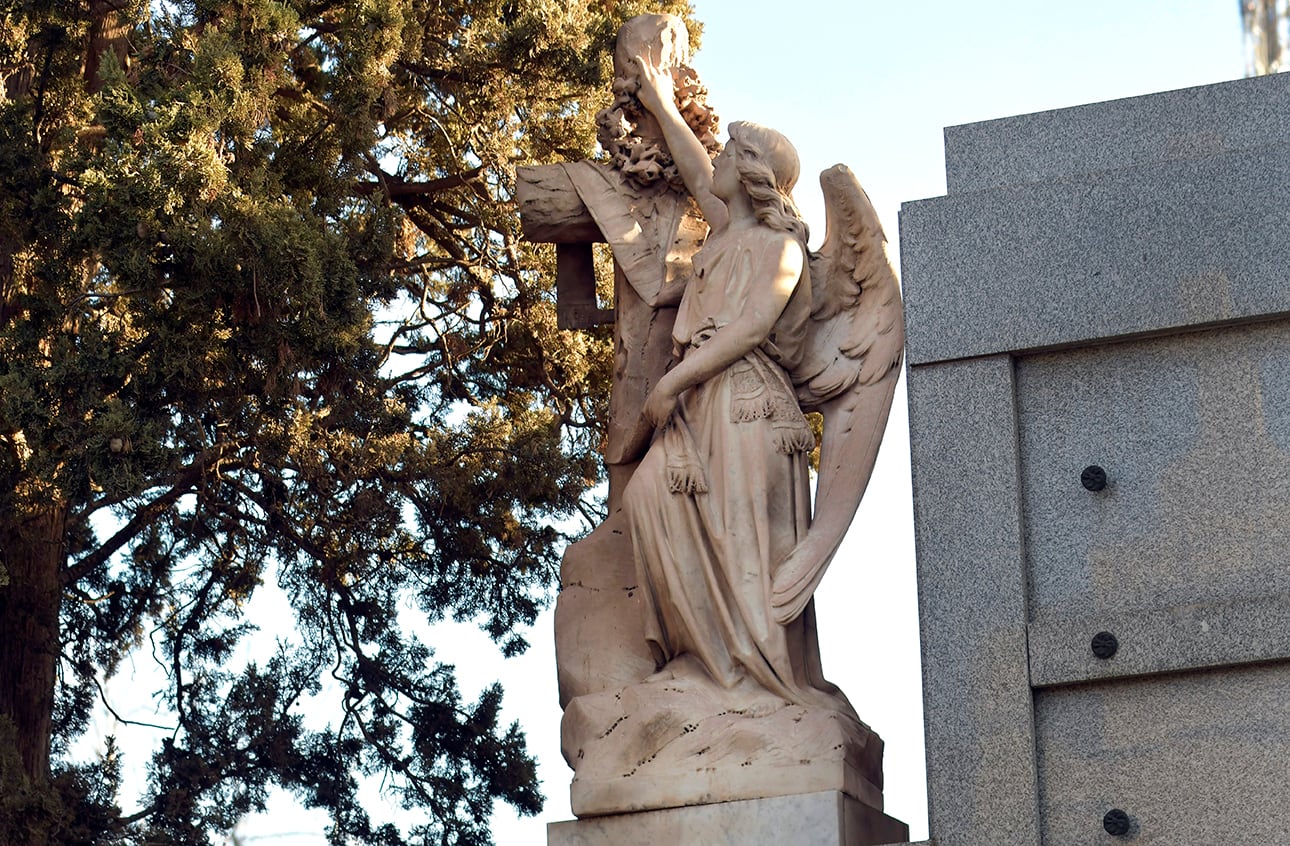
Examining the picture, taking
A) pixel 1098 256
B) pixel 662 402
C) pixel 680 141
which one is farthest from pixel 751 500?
pixel 680 141

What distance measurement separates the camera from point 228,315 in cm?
1001

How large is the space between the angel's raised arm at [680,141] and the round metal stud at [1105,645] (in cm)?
248

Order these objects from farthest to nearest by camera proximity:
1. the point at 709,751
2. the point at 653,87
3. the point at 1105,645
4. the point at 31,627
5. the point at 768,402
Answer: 1. the point at 31,627
2. the point at 653,87
3. the point at 768,402
4. the point at 709,751
5. the point at 1105,645

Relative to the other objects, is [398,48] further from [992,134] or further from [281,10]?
[992,134]

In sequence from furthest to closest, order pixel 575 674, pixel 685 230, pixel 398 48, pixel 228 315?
pixel 398 48 → pixel 228 315 → pixel 685 230 → pixel 575 674

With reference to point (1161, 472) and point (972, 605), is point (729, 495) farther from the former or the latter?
point (1161, 472)

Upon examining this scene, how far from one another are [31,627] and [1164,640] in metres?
6.44

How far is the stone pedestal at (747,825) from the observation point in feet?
24.0

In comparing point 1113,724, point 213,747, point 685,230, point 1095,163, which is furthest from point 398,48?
point 1113,724

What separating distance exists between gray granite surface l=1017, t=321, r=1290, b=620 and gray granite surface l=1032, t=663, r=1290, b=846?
28 cm

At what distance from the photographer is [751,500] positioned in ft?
25.7

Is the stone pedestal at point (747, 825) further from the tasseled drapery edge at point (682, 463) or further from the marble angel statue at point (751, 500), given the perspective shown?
the tasseled drapery edge at point (682, 463)

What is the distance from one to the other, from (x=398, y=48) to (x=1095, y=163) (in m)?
4.65

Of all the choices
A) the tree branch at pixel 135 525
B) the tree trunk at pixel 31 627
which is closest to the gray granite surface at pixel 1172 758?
the tree branch at pixel 135 525
